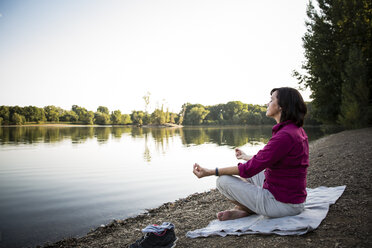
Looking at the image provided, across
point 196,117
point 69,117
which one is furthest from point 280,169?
point 69,117

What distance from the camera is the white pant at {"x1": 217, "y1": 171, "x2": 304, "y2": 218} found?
3.07 m

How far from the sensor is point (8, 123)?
288 feet

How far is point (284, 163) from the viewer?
287 cm

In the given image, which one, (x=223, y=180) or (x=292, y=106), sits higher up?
(x=292, y=106)

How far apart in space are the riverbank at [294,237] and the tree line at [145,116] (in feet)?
293

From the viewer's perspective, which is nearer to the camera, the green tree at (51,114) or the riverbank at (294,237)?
the riverbank at (294,237)

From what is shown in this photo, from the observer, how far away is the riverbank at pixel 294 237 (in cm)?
269

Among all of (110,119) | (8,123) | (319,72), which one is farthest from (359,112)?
(110,119)

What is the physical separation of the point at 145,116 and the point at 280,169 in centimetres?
10270

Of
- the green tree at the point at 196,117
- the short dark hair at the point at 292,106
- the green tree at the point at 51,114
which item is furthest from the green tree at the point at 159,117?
the short dark hair at the point at 292,106

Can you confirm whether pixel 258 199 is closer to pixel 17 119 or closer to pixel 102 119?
pixel 17 119

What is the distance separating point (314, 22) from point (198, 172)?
2551 centimetres

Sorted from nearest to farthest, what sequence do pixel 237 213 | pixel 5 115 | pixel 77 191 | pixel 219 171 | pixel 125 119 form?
pixel 219 171
pixel 237 213
pixel 77 191
pixel 5 115
pixel 125 119

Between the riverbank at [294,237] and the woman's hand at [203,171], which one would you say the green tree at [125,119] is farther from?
the woman's hand at [203,171]
